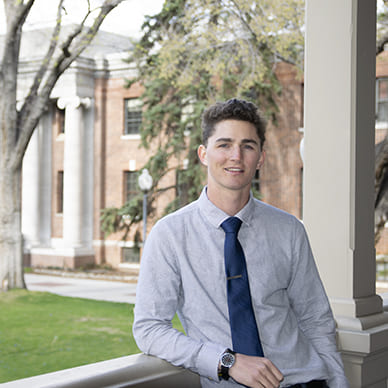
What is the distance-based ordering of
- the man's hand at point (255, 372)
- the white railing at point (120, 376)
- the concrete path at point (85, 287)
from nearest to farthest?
the white railing at point (120, 376) → the man's hand at point (255, 372) → the concrete path at point (85, 287)

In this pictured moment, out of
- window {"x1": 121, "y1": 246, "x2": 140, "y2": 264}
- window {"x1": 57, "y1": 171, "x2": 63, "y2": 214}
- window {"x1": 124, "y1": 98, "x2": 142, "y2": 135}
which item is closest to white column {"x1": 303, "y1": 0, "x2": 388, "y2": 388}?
window {"x1": 121, "y1": 246, "x2": 140, "y2": 264}

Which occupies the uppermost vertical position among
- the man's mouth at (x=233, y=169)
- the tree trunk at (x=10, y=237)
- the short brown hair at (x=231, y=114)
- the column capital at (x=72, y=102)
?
the column capital at (x=72, y=102)

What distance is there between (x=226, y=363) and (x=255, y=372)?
0.09m

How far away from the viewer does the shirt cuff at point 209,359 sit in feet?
5.93

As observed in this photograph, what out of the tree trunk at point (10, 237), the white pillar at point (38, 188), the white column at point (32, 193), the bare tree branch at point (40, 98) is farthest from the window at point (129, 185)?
the bare tree branch at point (40, 98)

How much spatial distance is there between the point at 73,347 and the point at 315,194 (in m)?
6.70

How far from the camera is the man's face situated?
2.07 m

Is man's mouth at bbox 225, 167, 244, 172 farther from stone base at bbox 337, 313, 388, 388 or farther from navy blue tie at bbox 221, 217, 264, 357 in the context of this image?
stone base at bbox 337, 313, 388, 388

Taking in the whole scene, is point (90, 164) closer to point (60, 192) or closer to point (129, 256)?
point (60, 192)

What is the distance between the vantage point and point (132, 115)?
19.3 m

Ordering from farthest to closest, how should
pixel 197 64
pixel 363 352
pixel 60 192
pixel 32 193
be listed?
pixel 60 192 < pixel 32 193 < pixel 197 64 < pixel 363 352

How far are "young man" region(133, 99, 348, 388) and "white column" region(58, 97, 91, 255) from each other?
1752 cm

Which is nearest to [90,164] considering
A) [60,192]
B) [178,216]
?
[60,192]

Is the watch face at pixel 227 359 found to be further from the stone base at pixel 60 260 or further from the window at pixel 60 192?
the window at pixel 60 192
